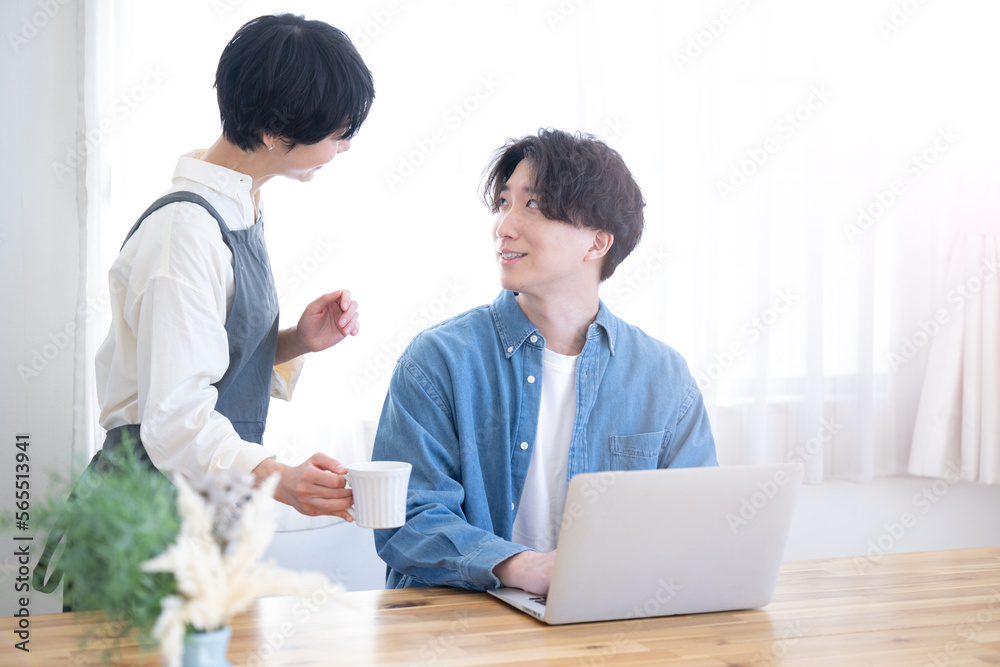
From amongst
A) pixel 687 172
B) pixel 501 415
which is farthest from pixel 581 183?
pixel 687 172

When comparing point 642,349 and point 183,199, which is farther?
point 642,349

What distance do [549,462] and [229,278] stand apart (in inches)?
28.0

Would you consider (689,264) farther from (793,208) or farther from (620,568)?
(620,568)

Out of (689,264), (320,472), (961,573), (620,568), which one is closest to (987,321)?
(689,264)

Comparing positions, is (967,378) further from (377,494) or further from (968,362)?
(377,494)

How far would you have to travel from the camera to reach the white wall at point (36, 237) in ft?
7.14

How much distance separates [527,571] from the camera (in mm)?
1273

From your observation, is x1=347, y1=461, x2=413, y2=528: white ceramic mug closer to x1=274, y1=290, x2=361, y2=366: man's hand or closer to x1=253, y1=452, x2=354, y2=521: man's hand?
x1=253, y1=452, x2=354, y2=521: man's hand

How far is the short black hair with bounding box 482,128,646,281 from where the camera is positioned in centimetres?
174

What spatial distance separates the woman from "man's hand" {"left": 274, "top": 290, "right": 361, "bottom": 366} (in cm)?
9

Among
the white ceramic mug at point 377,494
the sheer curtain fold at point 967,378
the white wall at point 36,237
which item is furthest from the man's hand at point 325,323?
the sheer curtain fold at point 967,378

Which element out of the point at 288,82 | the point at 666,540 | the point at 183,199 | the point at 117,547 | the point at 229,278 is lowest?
the point at 666,540

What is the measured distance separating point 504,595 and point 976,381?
2.36 meters

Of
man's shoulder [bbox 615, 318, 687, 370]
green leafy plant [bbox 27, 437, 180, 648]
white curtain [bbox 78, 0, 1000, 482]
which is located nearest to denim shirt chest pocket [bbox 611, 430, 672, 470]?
man's shoulder [bbox 615, 318, 687, 370]
